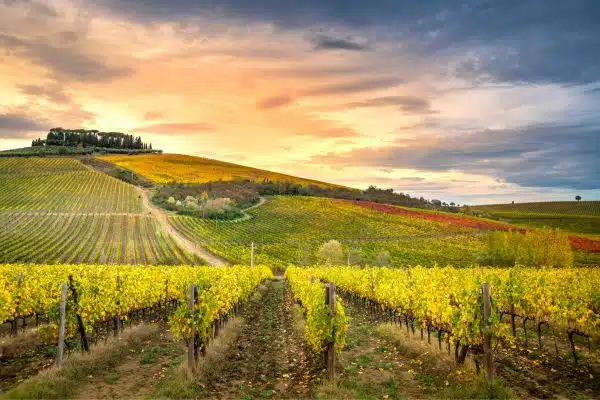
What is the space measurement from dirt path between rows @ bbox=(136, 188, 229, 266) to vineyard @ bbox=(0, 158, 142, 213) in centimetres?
281

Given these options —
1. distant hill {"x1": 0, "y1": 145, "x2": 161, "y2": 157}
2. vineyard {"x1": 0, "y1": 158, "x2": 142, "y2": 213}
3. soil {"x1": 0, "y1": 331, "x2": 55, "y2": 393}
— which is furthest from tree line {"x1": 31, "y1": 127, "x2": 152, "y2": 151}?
soil {"x1": 0, "y1": 331, "x2": 55, "y2": 393}

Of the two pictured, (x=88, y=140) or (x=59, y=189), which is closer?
(x=59, y=189)

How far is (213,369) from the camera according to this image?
39.1ft

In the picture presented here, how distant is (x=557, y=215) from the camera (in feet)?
402

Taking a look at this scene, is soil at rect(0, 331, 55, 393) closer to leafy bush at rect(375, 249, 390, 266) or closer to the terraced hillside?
the terraced hillside

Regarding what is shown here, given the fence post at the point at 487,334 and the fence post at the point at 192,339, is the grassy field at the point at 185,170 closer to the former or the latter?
the fence post at the point at 192,339

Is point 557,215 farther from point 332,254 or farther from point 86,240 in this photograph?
point 86,240

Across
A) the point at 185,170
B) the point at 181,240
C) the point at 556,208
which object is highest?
the point at 185,170

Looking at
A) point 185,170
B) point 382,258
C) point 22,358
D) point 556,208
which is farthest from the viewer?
point 185,170

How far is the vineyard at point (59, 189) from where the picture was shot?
268 ft

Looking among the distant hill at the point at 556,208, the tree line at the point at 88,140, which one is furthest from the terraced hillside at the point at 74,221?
the distant hill at the point at 556,208

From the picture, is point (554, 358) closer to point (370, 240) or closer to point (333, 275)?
point (333, 275)

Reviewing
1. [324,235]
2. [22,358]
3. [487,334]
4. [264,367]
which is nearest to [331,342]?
[264,367]

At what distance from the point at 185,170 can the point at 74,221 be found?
6827 centimetres
